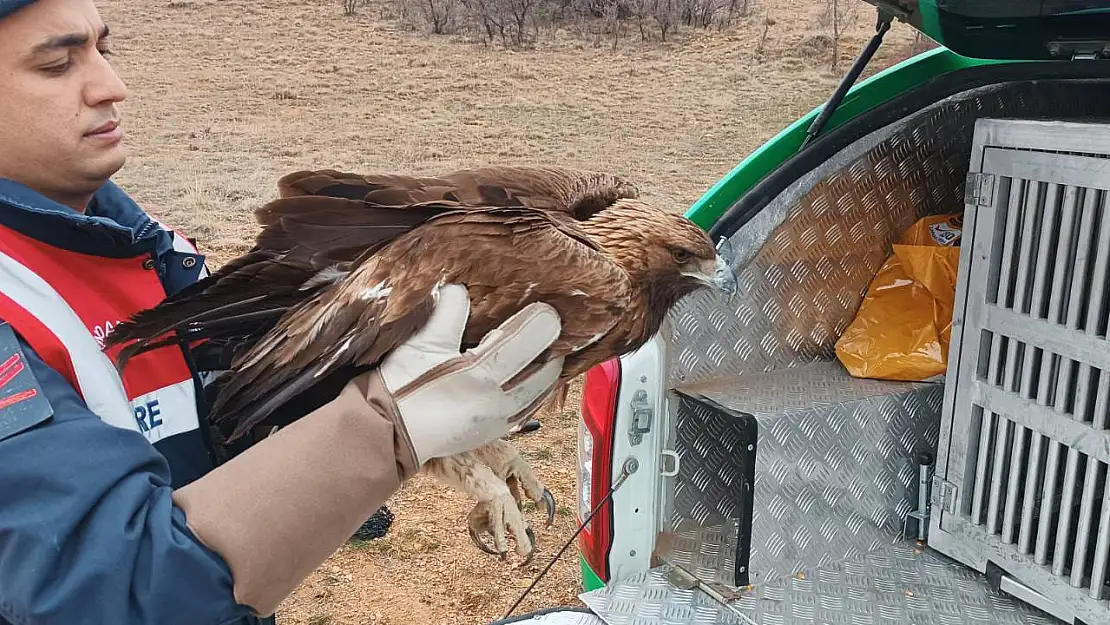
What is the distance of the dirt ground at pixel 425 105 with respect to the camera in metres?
11.2

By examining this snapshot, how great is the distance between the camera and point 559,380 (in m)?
1.99

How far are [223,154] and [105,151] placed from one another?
46.1 ft

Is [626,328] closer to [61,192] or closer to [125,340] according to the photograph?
[125,340]

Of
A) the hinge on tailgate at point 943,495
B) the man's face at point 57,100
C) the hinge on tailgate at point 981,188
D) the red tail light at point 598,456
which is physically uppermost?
the man's face at point 57,100

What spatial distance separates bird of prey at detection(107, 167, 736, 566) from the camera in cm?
178

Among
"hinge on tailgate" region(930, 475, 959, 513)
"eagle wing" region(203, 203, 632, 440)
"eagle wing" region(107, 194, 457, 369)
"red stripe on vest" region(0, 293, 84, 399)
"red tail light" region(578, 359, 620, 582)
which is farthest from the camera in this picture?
"hinge on tailgate" region(930, 475, 959, 513)

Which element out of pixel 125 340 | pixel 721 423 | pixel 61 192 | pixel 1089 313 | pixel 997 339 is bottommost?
pixel 721 423

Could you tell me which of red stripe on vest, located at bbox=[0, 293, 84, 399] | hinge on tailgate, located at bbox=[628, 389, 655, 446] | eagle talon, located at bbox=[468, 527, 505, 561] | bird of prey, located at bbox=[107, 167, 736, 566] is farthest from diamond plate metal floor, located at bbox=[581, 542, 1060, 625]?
red stripe on vest, located at bbox=[0, 293, 84, 399]

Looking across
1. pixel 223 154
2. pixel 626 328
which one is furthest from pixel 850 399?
pixel 223 154

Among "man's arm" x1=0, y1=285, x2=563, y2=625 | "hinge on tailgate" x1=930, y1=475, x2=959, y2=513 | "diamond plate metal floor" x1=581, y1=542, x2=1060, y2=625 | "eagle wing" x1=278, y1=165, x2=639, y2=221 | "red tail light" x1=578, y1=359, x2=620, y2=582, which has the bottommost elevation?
"diamond plate metal floor" x1=581, y1=542, x2=1060, y2=625

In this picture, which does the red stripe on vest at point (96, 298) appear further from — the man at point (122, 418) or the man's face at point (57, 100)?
the man's face at point (57, 100)

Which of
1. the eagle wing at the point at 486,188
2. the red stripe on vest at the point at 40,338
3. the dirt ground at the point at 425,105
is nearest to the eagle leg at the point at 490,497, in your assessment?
the eagle wing at the point at 486,188

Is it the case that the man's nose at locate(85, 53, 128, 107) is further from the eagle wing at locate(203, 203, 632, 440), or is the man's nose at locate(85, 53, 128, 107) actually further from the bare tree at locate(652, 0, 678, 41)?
the bare tree at locate(652, 0, 678, 41)

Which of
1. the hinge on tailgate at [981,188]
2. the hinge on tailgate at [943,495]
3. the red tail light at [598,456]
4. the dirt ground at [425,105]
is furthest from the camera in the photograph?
the dirt ground at [425,105]
